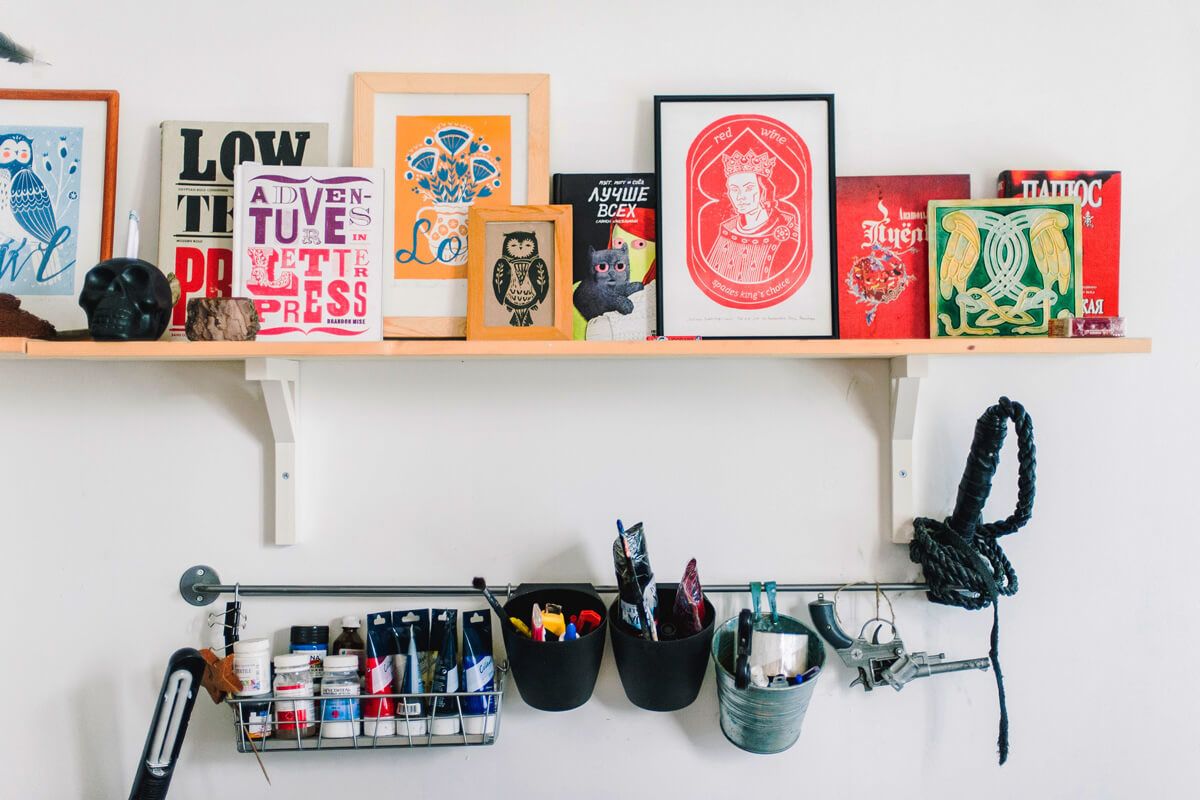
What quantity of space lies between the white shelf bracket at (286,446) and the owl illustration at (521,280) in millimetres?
328

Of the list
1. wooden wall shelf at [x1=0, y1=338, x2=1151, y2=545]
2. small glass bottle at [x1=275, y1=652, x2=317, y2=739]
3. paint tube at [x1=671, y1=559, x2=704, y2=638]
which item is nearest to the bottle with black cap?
small glass bottle at [x1=275, y1=652, x2=317, y2=739]

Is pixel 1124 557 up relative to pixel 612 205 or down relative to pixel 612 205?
down

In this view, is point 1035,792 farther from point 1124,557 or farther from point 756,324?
point 756,324

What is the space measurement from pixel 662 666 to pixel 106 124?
1130 millimetres

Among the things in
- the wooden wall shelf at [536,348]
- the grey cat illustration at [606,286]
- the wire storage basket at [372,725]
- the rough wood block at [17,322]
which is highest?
the grey cat illustration at [606,286]

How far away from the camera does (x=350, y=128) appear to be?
1136mm

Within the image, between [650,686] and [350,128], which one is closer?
[650,686]

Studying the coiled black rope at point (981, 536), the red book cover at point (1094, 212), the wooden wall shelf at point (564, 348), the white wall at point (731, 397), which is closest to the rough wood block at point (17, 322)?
the wooden wall shelf at point (564, 348)

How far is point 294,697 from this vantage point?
1036 mm

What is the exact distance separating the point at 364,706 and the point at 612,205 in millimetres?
801

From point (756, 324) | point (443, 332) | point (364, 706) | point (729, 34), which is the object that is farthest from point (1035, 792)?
point (729, 34)

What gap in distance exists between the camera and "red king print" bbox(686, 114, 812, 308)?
1106 millimetres

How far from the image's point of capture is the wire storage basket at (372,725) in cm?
103

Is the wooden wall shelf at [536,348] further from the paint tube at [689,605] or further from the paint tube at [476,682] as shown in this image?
the paint tube at [476,682]
